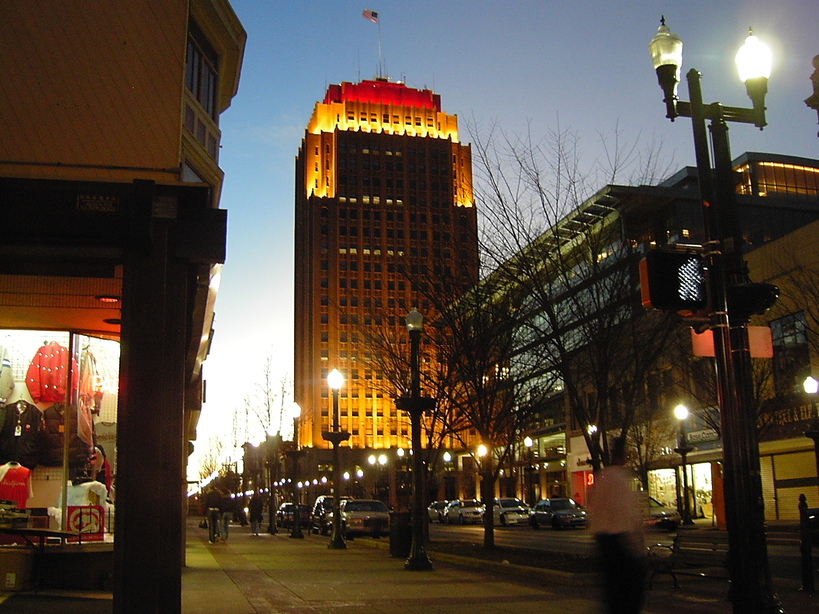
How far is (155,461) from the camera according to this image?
26.8 feet

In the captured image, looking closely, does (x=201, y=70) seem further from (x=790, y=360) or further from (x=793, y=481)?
(x=793, y=481)

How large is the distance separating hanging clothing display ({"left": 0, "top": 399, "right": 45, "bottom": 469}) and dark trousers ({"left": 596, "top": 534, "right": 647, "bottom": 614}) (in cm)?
1009

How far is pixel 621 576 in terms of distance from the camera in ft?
24.7

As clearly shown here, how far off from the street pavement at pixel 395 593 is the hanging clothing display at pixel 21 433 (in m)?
2.60

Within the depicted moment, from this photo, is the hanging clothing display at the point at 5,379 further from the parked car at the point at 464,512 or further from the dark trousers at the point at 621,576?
the parked car at the point at 464,512

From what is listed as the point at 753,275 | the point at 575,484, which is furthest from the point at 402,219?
the point at 753,275

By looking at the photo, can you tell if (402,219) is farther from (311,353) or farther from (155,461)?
(155,461)

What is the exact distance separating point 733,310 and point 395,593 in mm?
8019

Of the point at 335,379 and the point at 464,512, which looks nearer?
the point at 335,379

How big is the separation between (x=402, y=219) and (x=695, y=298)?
118824mm

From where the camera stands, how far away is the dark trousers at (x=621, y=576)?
7.47 metres

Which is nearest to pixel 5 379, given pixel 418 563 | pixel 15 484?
pixel 15 484

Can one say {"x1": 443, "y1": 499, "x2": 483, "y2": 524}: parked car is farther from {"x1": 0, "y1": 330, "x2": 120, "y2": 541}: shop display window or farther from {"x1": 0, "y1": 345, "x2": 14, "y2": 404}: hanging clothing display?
{"x1": 0, "y1": 345, "x2": 14, "y2": 404}: hanging clothing display

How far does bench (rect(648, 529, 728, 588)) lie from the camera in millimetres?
11883
